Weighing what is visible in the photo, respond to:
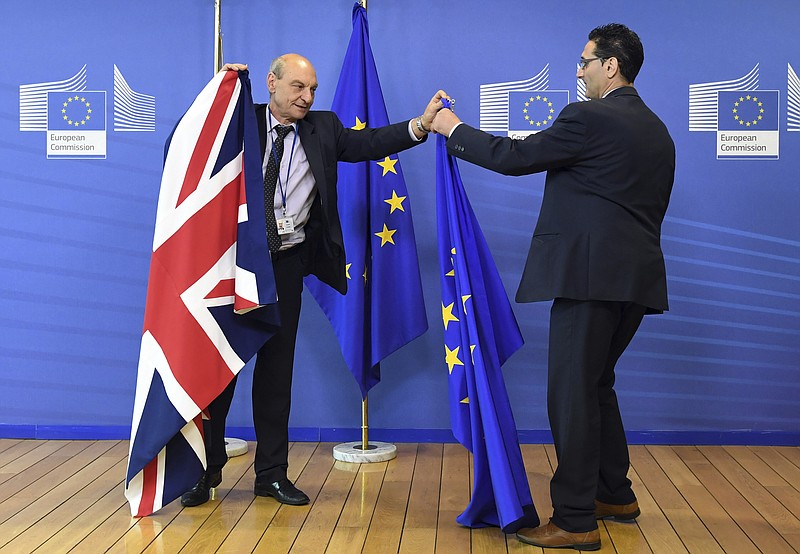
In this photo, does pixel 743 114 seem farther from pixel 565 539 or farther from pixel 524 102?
pixel 565 539

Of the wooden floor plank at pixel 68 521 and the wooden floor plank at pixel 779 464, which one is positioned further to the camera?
the wooden floor plank at pixel 779 464

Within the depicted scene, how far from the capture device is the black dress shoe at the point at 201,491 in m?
3.33

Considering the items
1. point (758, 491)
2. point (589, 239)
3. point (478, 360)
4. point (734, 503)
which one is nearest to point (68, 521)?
point (478, 360)

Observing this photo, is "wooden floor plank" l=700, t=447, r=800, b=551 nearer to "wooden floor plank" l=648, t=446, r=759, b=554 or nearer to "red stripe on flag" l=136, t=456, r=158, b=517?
"wooden floor plank" l=648, t=446, r=759, b=554

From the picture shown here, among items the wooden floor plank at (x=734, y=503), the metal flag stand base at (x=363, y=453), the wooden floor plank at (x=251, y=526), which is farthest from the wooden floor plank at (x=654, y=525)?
the wooden floor plank at (x=251, y=526)

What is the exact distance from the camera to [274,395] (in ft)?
11.3

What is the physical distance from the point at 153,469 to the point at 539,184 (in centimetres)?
214

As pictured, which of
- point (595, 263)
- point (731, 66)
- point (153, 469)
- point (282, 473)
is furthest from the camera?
point (731, 66)

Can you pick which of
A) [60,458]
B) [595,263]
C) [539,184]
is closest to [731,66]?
[539,184]

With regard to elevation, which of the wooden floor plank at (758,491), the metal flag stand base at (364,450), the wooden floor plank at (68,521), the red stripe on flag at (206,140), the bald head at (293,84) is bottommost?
the wooden floor plank at (68,521)

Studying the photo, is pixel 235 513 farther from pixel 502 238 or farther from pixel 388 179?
pixel 502 238

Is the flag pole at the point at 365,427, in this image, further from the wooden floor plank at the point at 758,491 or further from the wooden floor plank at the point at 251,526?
the wooden floor plank at the point at 758,491

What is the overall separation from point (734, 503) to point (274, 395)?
1688 mm

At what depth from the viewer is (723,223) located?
4309 mm
